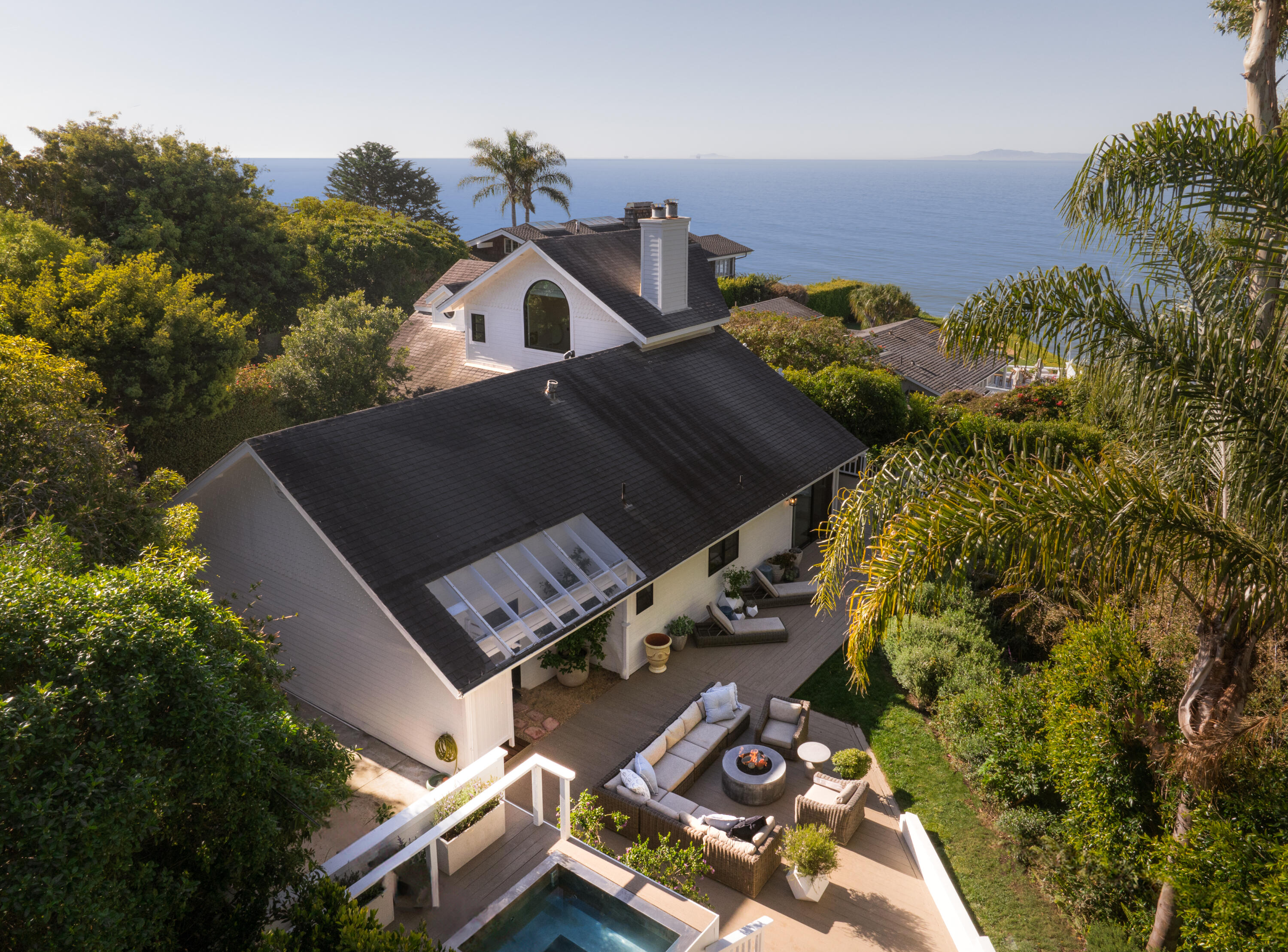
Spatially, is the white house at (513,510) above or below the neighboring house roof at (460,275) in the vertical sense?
below

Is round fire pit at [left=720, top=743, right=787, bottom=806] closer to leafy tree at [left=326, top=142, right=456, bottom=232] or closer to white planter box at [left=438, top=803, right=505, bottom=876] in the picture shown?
white planter box at [left=438, top=803, right=505, bottom=876]

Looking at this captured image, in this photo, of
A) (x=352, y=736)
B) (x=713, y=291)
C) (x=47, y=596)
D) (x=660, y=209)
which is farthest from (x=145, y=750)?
(x=713, y=291)

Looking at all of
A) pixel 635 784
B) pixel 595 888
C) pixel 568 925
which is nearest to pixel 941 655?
pixel 635 784

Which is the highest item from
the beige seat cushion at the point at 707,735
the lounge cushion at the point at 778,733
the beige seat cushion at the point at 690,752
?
the beige seat cushion at the point at 707,735

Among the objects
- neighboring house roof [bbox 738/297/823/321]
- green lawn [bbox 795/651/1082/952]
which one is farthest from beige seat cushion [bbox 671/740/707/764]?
neighboring house roof [bbox 738/297/823/321]

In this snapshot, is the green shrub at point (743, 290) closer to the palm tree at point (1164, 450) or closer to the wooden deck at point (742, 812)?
the wooden deck at point (742, 812)

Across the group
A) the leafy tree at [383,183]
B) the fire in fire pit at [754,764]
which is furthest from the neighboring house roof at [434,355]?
the leafy tree at [383,183]

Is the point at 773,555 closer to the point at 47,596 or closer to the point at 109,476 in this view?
the point at 109,476
